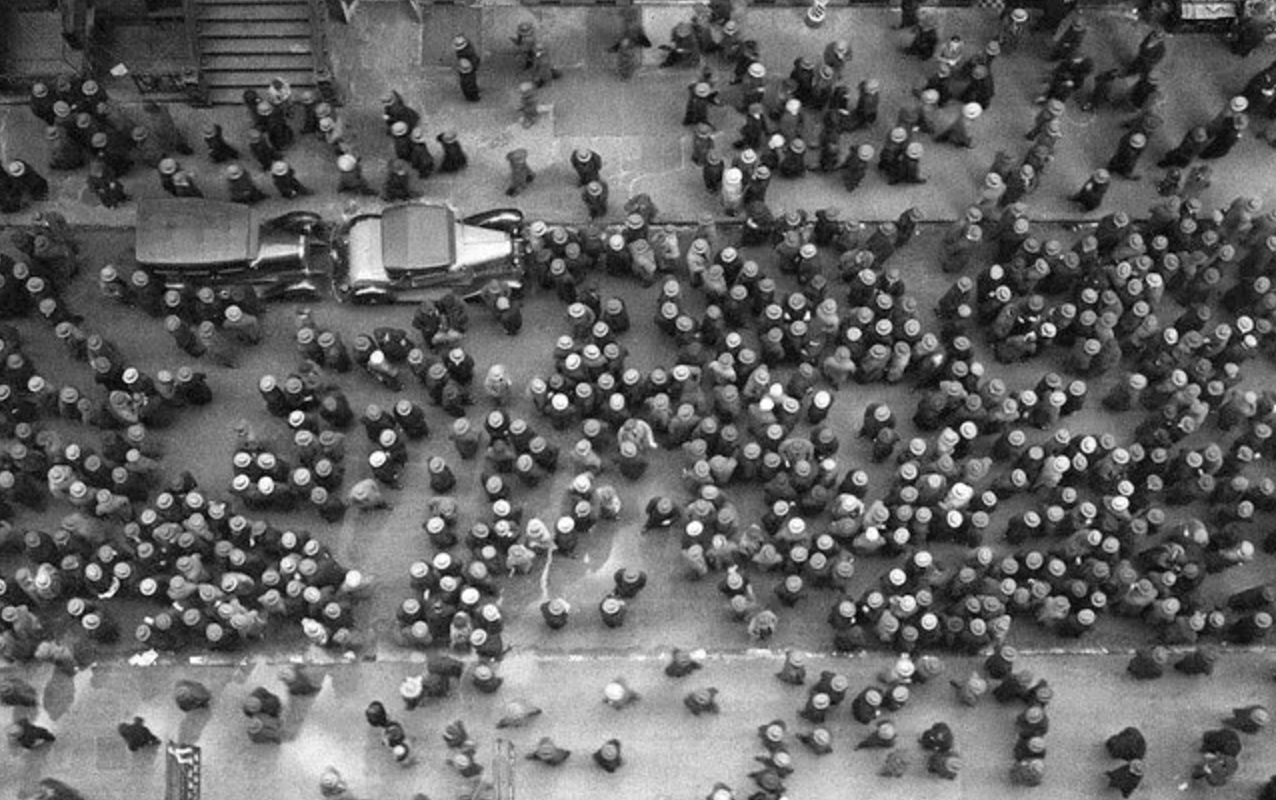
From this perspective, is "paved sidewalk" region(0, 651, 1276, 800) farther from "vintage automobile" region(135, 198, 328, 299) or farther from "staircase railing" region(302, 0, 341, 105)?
"staircase railing" region(302, 0, 341, 105)

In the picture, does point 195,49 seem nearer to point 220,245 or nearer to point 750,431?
point 220,245

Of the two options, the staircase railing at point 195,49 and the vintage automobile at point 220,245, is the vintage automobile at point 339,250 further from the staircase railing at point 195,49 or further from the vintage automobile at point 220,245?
the staircase railing at point 195,49

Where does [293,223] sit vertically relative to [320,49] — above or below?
below

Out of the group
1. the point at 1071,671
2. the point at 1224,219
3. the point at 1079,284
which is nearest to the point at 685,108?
the point at 1079,284

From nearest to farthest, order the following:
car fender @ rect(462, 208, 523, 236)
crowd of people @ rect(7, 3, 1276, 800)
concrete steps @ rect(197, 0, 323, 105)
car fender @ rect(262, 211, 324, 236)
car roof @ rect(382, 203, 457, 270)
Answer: crowd of people @ rect(7, 3, 1276, 800) → car roof @ rect(382, 203, 457, 270) → car fender @ rect(262, 211, 324, 236) → car fender @ rect(462, 208, 523, 236) → concrete steps @ rect(197, 0, 323, 105)

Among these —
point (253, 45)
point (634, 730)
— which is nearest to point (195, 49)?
point (253, 45)

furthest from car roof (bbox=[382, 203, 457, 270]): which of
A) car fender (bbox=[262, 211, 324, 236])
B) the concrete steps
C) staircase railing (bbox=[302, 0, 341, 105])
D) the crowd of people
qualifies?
the concrete steps
